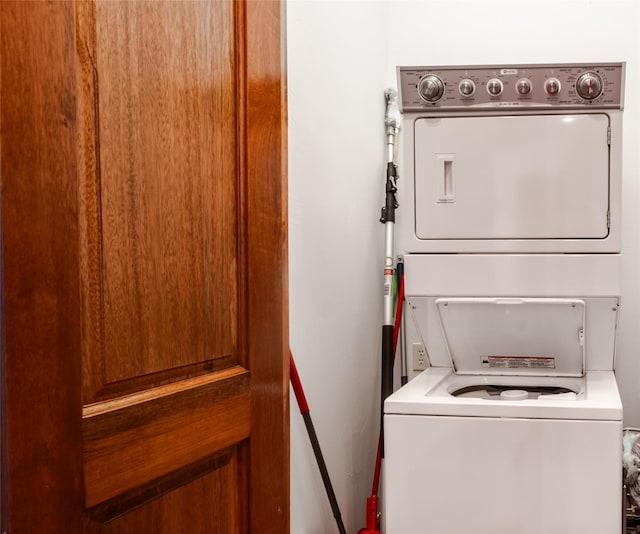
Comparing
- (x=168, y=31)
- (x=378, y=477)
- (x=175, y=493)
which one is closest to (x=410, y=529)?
(x=378, y=477)

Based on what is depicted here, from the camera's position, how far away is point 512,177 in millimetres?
A: 1916

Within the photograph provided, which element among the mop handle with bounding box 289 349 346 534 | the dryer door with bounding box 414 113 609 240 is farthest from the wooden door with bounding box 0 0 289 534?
the dryer door with bounding box 414 113 609 240

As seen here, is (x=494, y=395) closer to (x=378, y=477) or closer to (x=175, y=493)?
(x=378, y=477)

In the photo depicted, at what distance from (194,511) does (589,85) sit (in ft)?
5.30

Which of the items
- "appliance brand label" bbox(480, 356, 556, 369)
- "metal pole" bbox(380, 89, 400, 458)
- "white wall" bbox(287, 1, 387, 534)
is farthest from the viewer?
"metal pole" bbox(380, 89, 400, 458)

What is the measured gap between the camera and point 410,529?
1718 mm

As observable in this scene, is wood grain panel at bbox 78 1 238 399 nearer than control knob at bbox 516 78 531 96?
Yes

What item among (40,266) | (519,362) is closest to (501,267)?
(519,362)

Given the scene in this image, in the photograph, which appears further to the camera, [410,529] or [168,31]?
[410,529]

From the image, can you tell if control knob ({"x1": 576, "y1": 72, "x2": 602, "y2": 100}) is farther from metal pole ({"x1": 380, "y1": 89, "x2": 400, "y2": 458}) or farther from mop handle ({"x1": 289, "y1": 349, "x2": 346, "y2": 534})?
mop handle ({"x1": 289, "y1": 349, "x2": 346, "y2": 534})

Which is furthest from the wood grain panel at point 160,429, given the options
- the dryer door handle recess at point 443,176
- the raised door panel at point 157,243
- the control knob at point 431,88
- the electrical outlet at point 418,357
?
the electrical outlet at point 418,357

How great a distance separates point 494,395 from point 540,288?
40 cm

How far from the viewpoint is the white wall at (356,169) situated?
6.47 ft

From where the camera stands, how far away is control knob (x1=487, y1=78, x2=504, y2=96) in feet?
6.19
